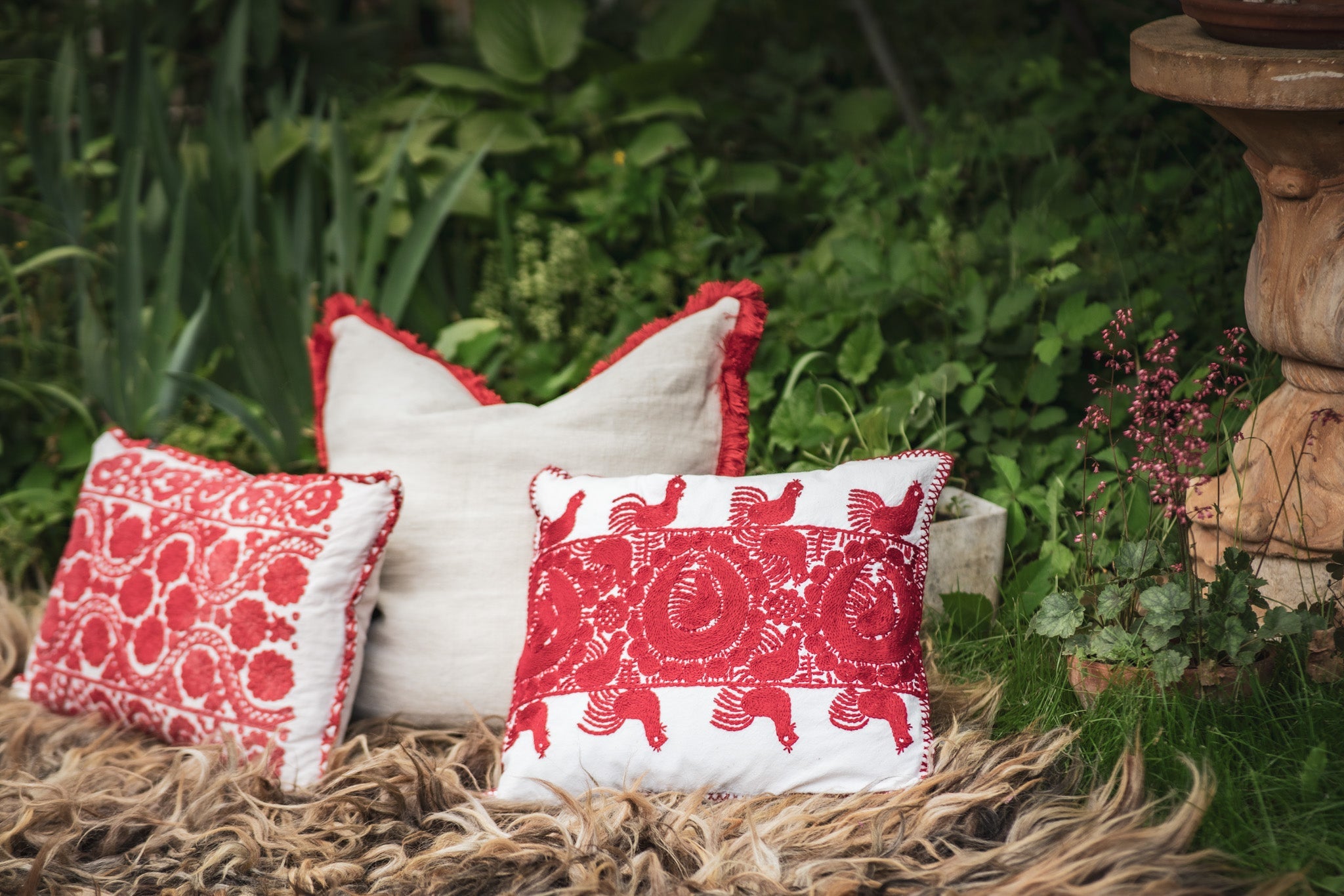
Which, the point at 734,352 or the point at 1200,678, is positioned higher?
the point at 734,352

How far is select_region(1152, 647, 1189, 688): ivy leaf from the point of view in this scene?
1.40 metres

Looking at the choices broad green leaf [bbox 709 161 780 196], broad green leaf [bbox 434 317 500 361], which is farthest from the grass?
broad green leaf [bbox 709 161 780 196]

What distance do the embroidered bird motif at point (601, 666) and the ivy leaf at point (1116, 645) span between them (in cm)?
58

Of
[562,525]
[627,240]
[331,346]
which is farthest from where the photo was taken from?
[627,240]

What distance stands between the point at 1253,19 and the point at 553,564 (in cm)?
108

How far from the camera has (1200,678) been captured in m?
1.44

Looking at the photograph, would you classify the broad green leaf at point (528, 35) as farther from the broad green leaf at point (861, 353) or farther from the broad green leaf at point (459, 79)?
the broad green leaf at point (861, 353)

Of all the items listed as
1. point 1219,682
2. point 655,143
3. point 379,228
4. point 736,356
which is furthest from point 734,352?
point 655,143

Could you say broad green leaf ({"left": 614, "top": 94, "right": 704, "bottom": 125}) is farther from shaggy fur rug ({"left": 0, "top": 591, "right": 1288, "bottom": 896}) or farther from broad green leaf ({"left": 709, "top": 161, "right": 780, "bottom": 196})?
shaggy fur rug ({"left": 0, "top": 591, "right": 1288, "bottom": 896})

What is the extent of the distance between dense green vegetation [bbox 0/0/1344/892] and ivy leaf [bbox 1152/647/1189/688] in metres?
0.04

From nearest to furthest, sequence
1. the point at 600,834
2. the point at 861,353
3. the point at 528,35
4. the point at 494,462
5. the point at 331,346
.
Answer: the point at 600,834 → the point at 494,462 → the point at 331,346 → the point at 861,353 → the point at 528,35

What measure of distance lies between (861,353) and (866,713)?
818 mm

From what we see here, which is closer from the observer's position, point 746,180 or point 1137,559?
point 1137,559

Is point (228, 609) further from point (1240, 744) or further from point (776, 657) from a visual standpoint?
point (1240, 744)
